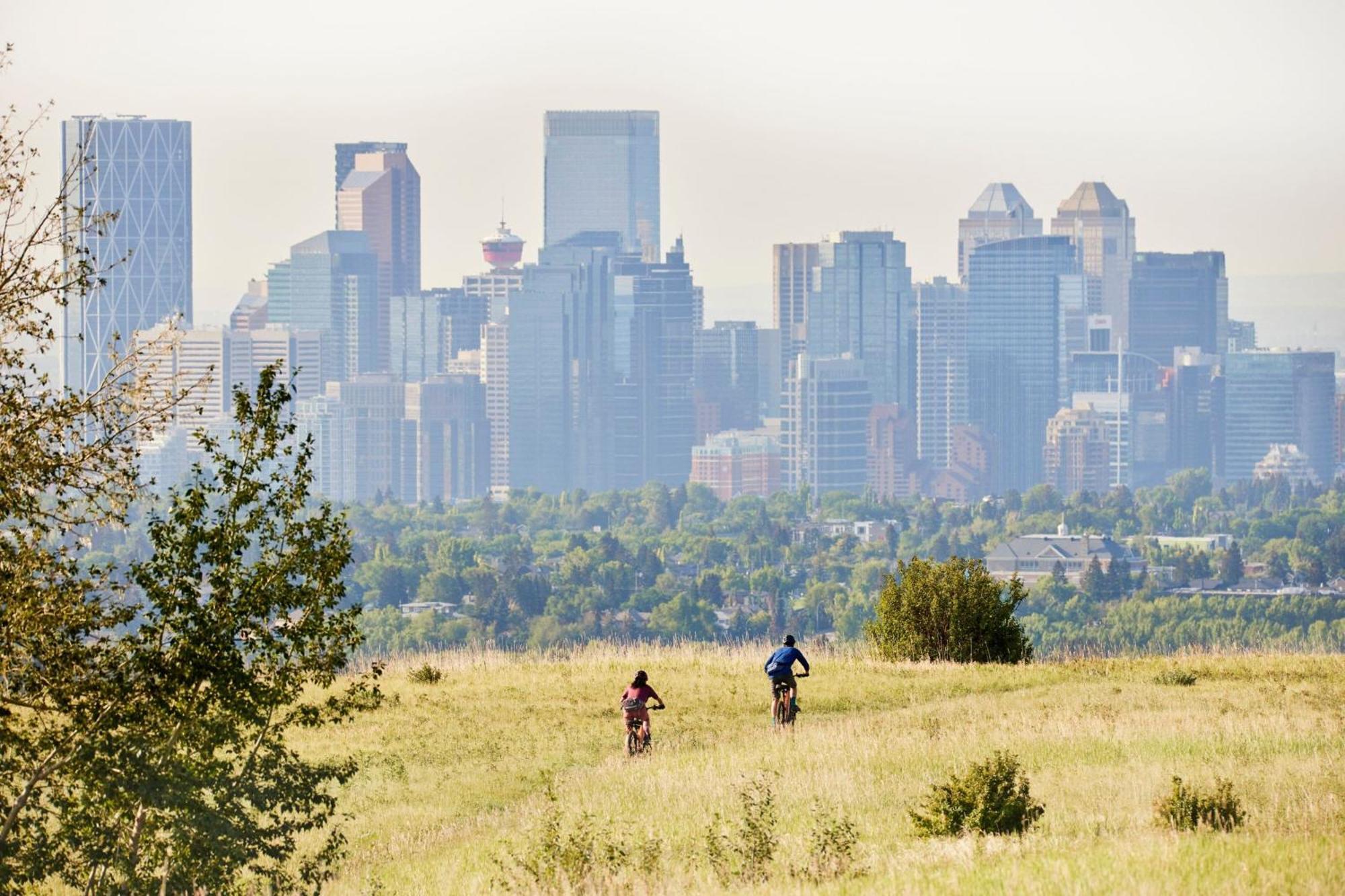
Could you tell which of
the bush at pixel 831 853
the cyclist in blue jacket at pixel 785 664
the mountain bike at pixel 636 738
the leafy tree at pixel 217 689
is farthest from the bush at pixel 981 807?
the cyclist in blue jacket at pixel 785 664

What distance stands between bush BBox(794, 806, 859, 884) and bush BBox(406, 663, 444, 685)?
19507 millimetres

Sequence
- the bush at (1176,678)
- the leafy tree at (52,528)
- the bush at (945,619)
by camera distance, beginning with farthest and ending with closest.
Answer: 1. the bush at (945,619)
2. the bush at (1176,678)
3. the leafy tree at (52,528)

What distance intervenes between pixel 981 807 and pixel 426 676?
802 inches

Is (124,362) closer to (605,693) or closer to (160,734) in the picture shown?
(160,734)

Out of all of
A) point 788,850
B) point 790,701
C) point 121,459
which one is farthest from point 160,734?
point 790,701

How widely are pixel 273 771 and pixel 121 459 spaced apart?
296 centimetres

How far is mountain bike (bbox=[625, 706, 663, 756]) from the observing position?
90.4 ft

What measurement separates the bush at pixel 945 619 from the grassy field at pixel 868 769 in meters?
3.49

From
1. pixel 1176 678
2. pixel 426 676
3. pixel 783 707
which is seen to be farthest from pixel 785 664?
pixel 426 676

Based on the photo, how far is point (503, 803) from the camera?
25438mm

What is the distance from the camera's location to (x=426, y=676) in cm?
3850

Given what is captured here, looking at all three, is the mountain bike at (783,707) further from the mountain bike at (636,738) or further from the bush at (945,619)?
the bush at (945,619)

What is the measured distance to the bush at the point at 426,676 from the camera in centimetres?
3819

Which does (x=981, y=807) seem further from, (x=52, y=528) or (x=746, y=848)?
(x=52, y=528)
